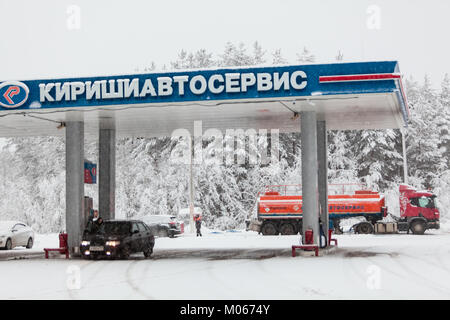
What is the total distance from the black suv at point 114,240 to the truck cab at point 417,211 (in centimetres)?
2049

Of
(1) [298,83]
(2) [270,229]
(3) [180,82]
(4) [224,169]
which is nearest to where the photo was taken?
(1) [298,83]

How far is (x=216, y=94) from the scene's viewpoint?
1934cm

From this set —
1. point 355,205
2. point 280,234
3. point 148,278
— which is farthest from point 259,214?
point 148,278

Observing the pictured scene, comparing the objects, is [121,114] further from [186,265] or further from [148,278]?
[148,278]

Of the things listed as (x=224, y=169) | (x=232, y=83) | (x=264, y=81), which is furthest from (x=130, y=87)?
(x=224, y=169)

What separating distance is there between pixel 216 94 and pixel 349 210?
67.7ft

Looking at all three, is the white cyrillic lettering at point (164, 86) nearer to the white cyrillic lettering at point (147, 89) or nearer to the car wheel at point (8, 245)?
Answer: the white cyrillic lettering at point (147, 89)

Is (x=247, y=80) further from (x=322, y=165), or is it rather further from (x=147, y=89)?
(x=322, y=165)

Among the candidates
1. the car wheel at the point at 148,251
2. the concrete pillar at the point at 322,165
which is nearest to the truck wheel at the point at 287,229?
the concrete pillar at the point at 322,165

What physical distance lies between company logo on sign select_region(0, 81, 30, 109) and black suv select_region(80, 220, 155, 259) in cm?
452

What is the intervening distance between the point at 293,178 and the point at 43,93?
3449 cm

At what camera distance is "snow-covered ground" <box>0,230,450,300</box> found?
12018mm

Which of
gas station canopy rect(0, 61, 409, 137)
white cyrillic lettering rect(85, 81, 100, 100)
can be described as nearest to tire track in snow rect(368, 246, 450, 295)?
gas station canopy rect(0, 61, 409, 137)

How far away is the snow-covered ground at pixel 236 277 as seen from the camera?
1202 cm
